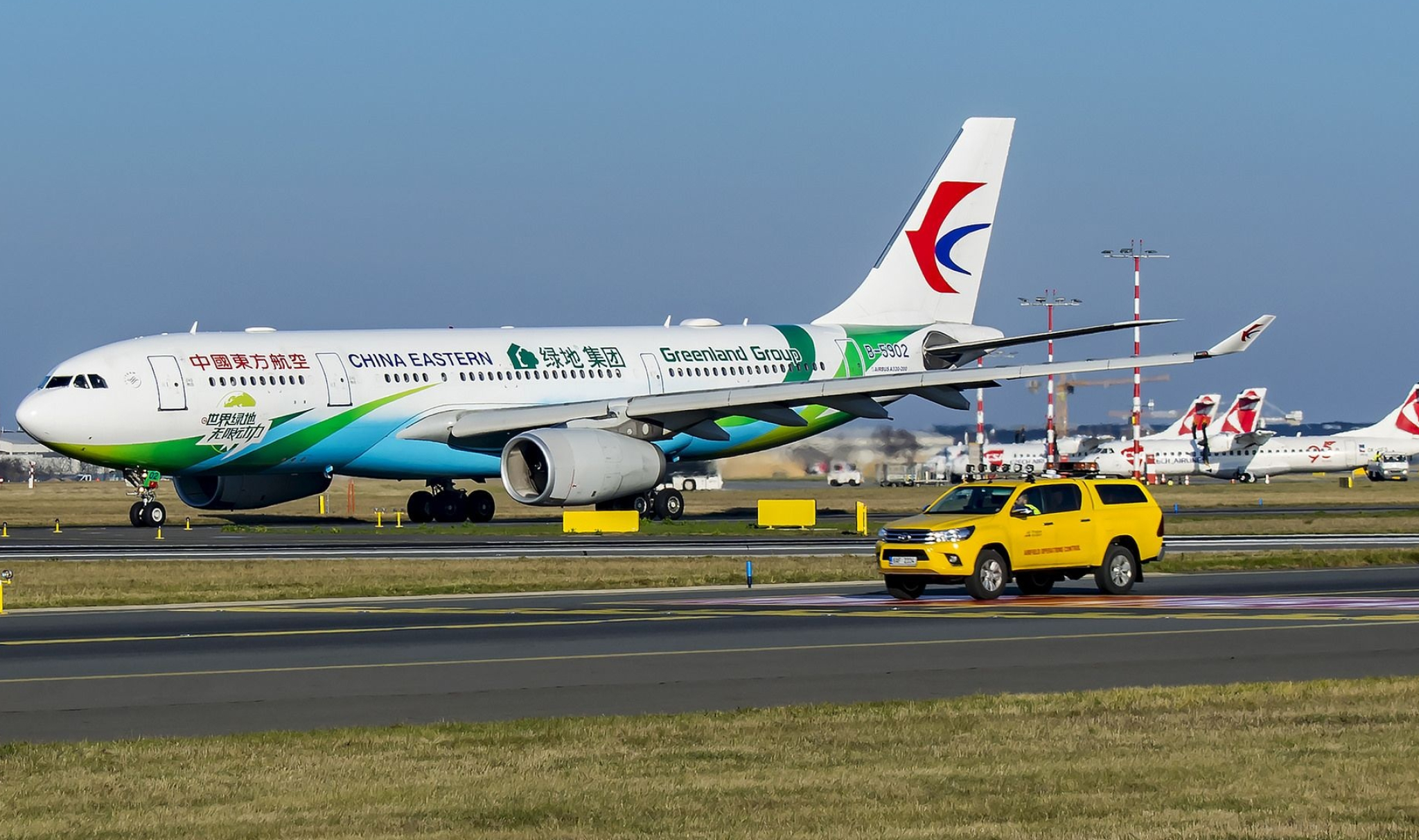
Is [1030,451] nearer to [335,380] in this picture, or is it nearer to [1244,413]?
[1244,413]

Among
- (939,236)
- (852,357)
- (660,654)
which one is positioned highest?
(939,236)

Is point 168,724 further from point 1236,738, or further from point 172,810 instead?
point 1236,738

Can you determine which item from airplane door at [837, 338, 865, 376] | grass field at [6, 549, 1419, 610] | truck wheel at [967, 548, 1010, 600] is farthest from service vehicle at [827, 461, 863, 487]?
truck wheel at [967, 548, 1010, 600]

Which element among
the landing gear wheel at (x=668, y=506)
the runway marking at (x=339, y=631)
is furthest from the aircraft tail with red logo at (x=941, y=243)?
the runway marking at (x=339, y=631)

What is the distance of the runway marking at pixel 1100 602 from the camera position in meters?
26.2

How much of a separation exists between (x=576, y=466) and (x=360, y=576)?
463 inches

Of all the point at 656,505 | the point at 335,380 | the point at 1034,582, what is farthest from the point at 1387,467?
the point at 1034,582

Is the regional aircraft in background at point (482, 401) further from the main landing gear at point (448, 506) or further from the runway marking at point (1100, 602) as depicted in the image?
the runway marking at point (1100, 602)

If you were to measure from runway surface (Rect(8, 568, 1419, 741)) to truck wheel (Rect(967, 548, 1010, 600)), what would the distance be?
0.32 meters

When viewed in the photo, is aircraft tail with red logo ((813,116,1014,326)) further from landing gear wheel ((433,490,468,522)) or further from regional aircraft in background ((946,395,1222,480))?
regional aircraft in background ((946,395,1222,480))

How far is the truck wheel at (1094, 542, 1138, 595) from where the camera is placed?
1128 inches

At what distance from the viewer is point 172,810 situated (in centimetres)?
1138

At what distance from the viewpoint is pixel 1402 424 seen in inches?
4929

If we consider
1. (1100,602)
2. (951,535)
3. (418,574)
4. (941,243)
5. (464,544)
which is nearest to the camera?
(1100,602)
